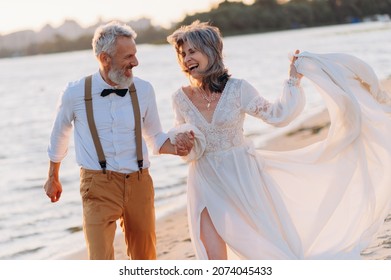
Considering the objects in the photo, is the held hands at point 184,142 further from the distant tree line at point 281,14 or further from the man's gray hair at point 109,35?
the distant tree line at point 281,14

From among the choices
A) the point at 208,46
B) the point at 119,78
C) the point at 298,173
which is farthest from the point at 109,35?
the point at 298,173

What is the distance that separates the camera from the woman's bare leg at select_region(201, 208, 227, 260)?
492 cm

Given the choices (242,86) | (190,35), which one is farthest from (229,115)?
(190,35)

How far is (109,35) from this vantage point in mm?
4551

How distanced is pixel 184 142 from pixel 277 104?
647 millimetres

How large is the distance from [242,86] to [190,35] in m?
0.45

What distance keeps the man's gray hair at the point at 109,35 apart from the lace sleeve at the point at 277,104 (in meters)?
0.83

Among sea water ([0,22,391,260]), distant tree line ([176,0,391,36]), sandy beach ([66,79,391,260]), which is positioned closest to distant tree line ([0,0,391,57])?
distant tree line ([176,0,391,36])

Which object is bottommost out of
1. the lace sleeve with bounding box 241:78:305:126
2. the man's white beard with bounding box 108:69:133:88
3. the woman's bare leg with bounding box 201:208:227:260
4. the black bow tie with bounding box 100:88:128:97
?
the woman's bare leg with bounding box 201:208:227:260

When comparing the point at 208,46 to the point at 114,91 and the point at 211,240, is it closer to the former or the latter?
the point at 114,91

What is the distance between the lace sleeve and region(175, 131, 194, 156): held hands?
40cm

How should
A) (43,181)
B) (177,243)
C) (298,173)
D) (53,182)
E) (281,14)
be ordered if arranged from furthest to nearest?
(281,14)
(43,181)
(177,243)
(298,173)
(53,182)

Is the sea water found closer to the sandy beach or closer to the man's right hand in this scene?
the sandy beach
